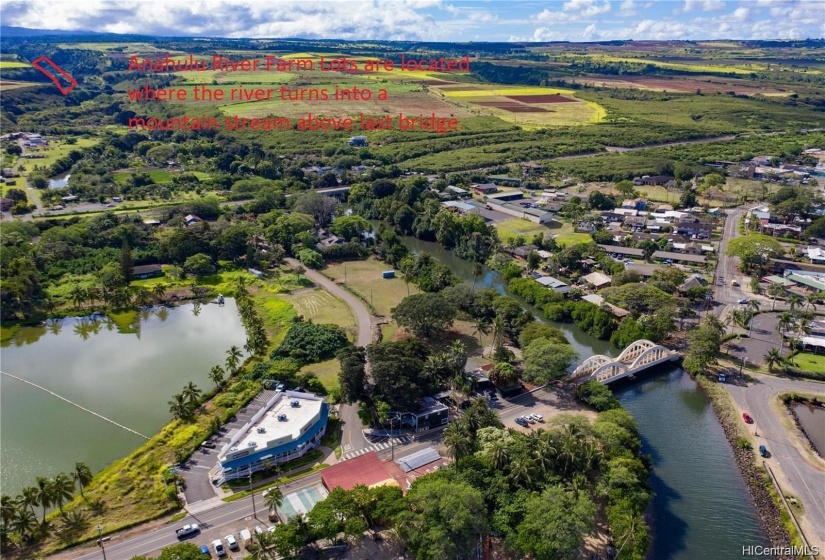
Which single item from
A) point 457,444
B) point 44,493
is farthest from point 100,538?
point 457,444

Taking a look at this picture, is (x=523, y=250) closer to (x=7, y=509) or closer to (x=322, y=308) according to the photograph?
(x=322, y=308)

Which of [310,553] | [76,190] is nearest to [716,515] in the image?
[310,553]

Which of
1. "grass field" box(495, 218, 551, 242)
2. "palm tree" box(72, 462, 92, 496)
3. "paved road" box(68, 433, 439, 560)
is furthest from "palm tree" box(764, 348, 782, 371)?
"palm tree" box(72, 462, 92, 496)

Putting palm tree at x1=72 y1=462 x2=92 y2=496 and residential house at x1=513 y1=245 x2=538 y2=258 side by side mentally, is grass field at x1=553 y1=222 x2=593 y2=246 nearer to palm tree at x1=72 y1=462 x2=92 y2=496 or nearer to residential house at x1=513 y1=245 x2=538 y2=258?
residential house at x1=513 y1=245 x2=538 y2=258

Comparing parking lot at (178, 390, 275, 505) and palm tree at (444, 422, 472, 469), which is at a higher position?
palm tree at (444, 422, 472, 469)

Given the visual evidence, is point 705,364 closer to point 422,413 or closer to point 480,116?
point 422,413

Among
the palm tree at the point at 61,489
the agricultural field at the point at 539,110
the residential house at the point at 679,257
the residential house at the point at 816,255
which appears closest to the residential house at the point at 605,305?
the residential house at the point at 679,257
